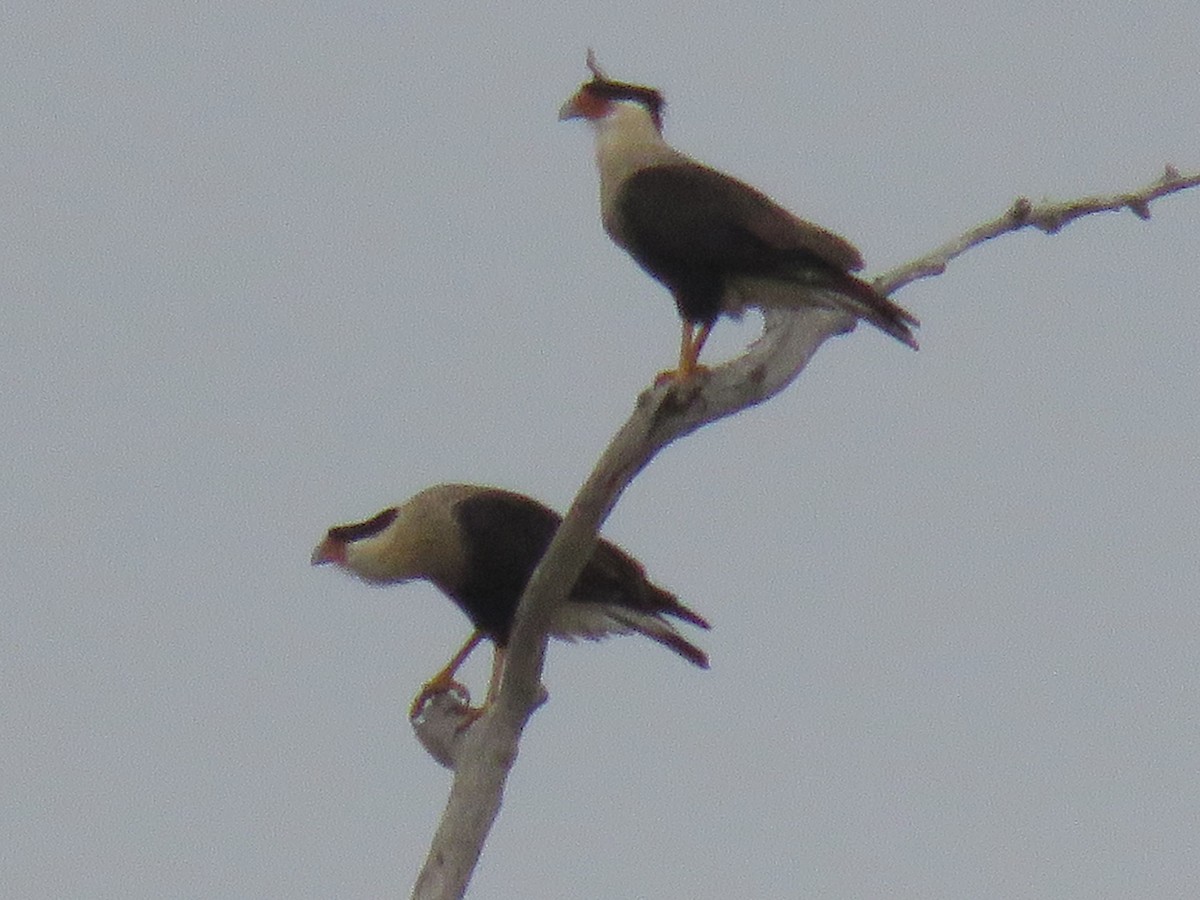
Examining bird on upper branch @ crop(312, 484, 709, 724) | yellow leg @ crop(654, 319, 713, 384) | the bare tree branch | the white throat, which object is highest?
the white throat

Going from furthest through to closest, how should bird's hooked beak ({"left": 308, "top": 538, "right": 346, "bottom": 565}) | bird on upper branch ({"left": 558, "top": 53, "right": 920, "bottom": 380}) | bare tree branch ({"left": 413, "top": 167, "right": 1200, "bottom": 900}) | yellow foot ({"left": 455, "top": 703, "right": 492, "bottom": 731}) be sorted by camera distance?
1. bird's hooked beak ({"left": 308, "top": 538, "right": 346, "bottom": 565})
2. bird on upper branch ({"left": 558, "top": 53, "right": 920, "bottom": 380})
3. yellow foot ({"left": 455, "top": 703, "right": 492, "bottom": 731})
4. bare tree branch ({"left": 413, "top": 167, "right": 1200, "bottom": 900})

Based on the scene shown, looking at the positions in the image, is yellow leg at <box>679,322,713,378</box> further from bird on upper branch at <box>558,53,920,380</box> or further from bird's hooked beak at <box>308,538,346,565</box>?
bird's hooked beak at <box>308,538,346,565</box>

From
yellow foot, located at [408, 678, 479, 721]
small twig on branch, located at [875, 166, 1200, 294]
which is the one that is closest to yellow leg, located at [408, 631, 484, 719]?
yellow foot, located at [408, 678, 479, 721]

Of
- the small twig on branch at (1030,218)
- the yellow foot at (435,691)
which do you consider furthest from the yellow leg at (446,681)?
the small twig on branch at (1030,218)

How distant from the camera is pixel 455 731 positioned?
731 cm

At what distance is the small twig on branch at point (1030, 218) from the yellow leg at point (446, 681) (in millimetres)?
1579

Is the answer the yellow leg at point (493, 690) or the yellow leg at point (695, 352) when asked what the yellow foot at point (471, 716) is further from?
the yellow leg at point (695, 352)

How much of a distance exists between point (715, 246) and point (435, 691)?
1.47 meters

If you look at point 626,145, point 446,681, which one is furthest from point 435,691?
point 626,145

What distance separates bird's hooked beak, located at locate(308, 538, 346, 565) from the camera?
827 centimetres

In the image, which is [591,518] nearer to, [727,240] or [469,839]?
[469,839]

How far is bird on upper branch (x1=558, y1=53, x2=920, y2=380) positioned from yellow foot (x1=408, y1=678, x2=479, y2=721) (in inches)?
41.6

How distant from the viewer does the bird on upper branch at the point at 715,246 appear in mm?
7605

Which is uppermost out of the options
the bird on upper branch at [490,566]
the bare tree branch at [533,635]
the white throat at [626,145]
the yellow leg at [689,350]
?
the white throat at [626,145]
